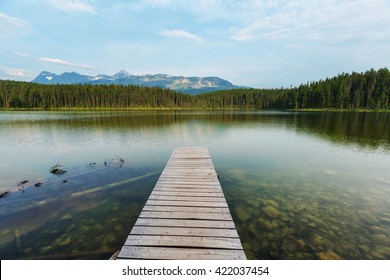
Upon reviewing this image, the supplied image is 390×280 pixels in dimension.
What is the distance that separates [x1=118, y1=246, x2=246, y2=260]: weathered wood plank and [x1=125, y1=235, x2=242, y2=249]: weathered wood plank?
0.15m

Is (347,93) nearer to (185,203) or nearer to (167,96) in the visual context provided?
(167,96)

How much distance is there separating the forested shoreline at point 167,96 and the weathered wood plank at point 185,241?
136 metres

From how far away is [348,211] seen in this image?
985 cm

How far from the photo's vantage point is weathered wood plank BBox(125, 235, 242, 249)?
5652 mm

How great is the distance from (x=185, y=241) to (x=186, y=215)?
147 centimetres

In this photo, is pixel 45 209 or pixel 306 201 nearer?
Answer: pixel 45 209

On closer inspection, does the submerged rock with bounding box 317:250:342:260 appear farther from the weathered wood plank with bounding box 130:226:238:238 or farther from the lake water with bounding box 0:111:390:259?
the weathered wood plank with bounding box 130:226:238:238

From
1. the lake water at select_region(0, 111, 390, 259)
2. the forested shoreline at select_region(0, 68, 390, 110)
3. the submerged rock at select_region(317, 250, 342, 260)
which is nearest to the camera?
the submerged rock at select_region(317, 250, 342, 260)

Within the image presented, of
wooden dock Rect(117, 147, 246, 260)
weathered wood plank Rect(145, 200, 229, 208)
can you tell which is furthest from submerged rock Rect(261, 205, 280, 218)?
weathered wood plank Rect(145, 200, 229, 208)
